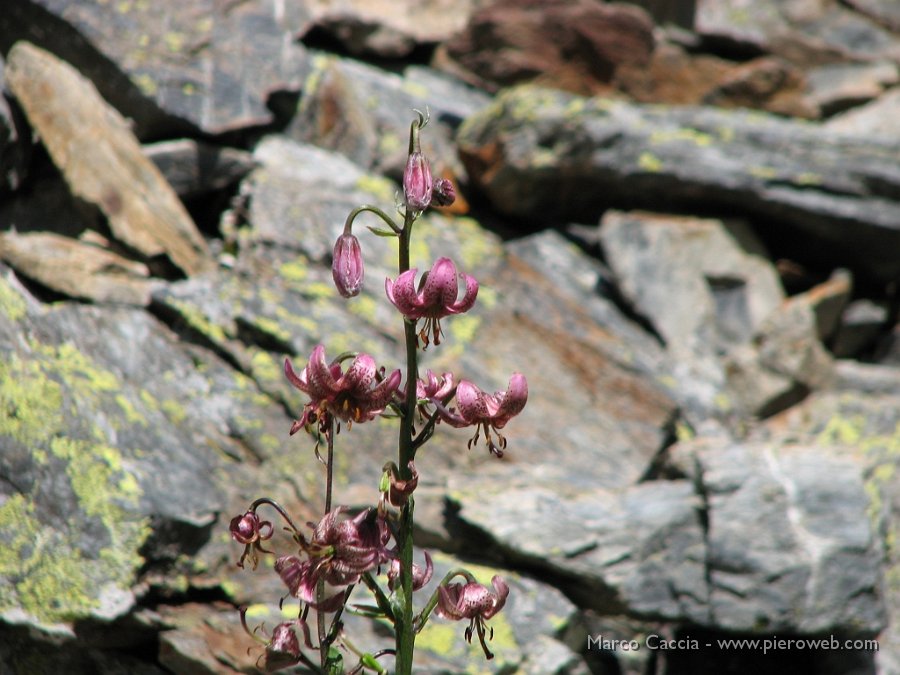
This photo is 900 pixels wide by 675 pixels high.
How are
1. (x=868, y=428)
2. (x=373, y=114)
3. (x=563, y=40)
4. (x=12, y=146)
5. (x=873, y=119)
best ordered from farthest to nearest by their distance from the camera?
(x=873, y=119), (x=563, y=40), (x=373, y=114), (x=868, y=428), (x=12, y=146)

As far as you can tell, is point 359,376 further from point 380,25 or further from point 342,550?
point 380,25

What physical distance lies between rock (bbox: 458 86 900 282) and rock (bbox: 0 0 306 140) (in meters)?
1.85

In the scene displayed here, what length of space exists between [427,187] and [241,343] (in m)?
3.39

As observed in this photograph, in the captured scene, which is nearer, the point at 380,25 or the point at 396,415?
the point at 396,415

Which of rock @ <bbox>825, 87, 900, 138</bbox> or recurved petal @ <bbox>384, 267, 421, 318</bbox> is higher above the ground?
recurved petal @ <bbox>384, 267, 421, 318</bbox>

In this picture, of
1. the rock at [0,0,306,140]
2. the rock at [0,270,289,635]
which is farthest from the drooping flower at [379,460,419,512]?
the rock at [0,0,306,140]

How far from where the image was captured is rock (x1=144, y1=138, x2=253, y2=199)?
6.68 metres

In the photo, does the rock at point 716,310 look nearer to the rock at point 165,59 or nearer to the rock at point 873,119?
the rock at point 873,119

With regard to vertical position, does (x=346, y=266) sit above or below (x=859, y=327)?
above

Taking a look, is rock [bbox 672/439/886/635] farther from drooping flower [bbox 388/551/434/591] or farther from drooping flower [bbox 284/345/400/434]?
drooping flower [bbox 284/345/400/434]

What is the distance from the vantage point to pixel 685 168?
7770mm

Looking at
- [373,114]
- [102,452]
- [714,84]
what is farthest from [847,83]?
[102,452]

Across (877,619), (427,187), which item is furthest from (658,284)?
(427,187)

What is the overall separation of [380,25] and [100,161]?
4.12 m
